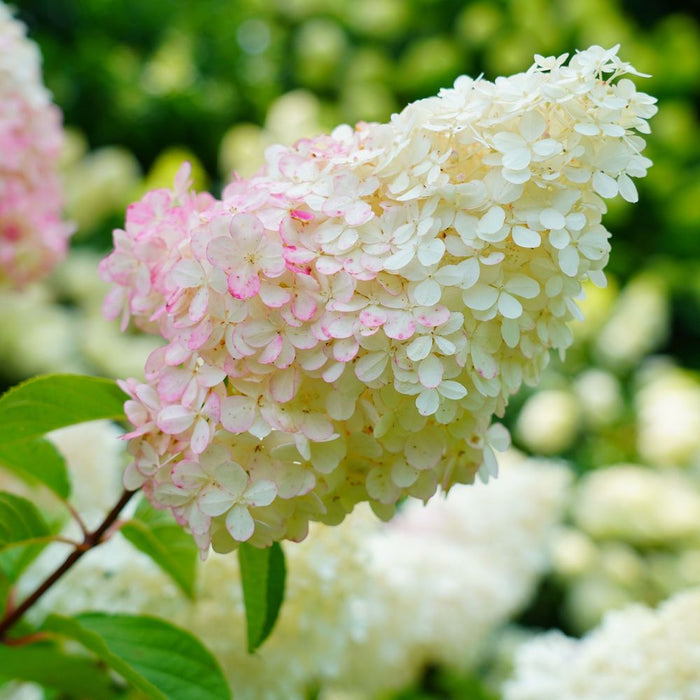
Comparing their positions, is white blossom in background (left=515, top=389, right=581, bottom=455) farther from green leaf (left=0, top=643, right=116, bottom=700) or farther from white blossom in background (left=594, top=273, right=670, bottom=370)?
green leaf (left=0, top=643, right=116, bottom=700)

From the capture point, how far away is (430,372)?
0.31 metres

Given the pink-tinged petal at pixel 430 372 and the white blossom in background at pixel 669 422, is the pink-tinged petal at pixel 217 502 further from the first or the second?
the white blossom in background at pixel 669 422

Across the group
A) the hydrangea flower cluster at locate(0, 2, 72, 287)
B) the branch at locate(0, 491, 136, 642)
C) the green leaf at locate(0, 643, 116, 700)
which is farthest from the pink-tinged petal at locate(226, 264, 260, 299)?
the hydrangea flower cluster at locate(0, 2, 72, 287)

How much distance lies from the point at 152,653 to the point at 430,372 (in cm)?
19

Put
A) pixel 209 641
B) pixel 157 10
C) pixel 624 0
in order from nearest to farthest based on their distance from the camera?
1. pixel 209 641
2. pixel 157 10
3. pixel 624 0

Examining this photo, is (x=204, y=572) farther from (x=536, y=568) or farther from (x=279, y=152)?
(x=536, y=568)

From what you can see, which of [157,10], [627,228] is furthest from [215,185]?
[627,228]

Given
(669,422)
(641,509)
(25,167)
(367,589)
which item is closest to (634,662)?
(367,589)

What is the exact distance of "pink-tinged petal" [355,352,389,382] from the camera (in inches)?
12.3

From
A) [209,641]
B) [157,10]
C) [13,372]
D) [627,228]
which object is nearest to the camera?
[209,641]

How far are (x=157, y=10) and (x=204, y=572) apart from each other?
5.52 feet

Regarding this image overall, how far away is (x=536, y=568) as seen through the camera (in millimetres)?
880

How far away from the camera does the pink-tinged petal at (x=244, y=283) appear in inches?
12.5

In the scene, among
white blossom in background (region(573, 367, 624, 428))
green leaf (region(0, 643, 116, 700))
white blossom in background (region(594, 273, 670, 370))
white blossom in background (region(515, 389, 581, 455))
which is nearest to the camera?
green leaf (region(0, 643, 116, 700))
